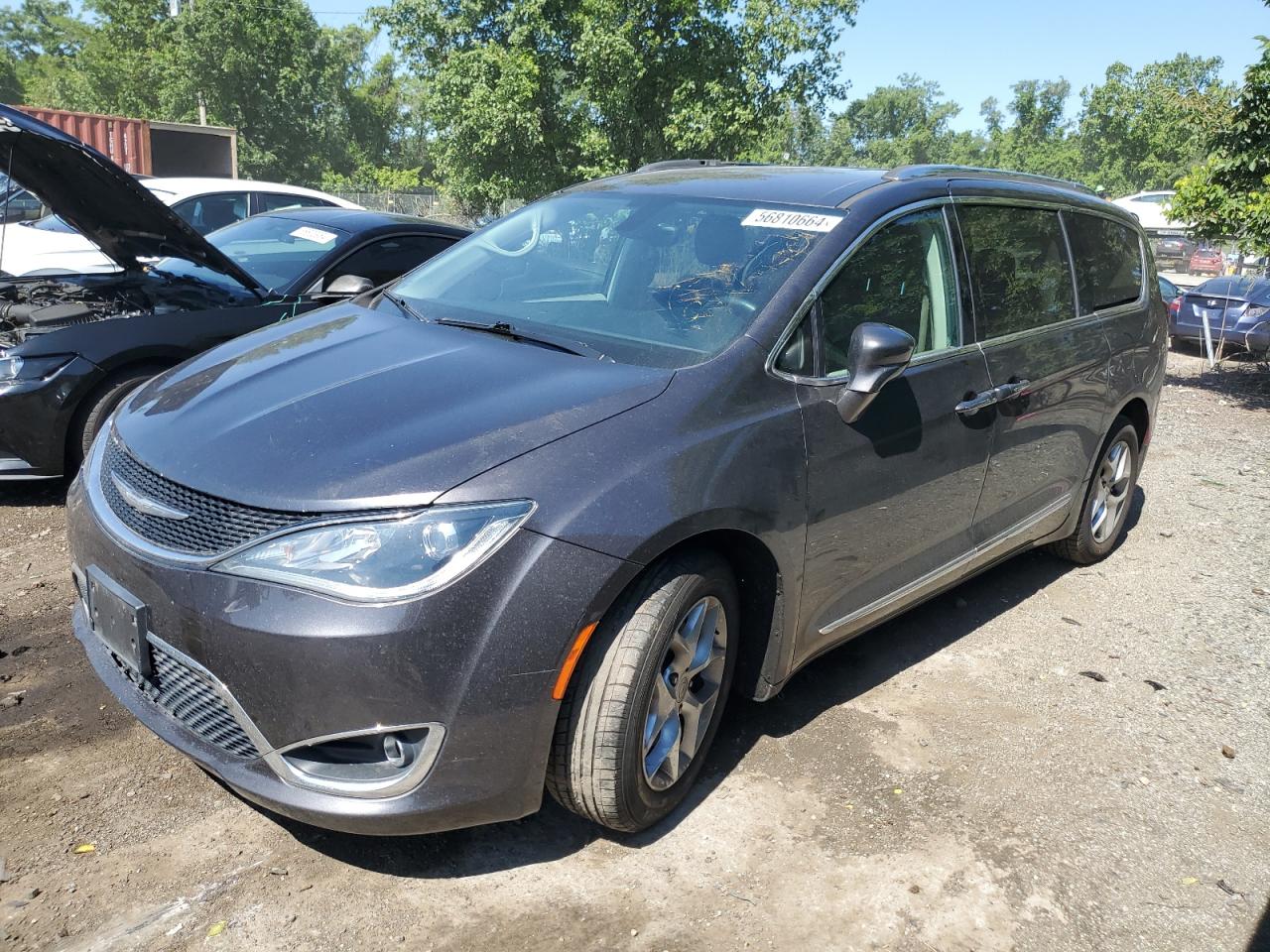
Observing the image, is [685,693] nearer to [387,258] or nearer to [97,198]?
[97,198]

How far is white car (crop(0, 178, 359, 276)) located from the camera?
21.1ft

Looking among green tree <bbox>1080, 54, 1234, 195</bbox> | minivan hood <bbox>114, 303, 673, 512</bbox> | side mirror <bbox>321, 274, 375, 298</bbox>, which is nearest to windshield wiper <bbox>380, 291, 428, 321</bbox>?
minivan hood <bbox>114, 303, 673, 512</bbox>

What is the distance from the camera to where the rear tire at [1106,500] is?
16.5 feet

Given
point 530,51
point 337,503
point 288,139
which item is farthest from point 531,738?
point 288,139

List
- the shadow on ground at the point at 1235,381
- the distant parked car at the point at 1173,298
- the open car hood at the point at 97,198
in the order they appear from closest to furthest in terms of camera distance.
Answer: the open car hood at the point at 97,198 < the shadow on ground at the point at 1235,381 < the distant parked car at the point at 1173,298

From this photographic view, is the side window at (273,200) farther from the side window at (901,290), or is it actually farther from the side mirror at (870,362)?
the side mirror at (870,362)

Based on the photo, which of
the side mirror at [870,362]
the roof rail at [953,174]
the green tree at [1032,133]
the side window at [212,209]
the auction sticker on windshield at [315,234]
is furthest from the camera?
the green tree at [1032,133]

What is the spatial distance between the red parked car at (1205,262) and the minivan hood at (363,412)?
38425mm

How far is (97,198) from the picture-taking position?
5254mm

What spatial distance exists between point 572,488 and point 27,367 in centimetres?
374

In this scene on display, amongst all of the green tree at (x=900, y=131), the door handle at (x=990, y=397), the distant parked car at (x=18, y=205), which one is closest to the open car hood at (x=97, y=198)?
the distant parked car at (x=18, y=205)

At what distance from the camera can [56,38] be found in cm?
5944

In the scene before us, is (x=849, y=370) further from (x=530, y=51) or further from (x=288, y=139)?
(x=288, y=139)

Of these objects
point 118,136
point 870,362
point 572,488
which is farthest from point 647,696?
point 118,136
